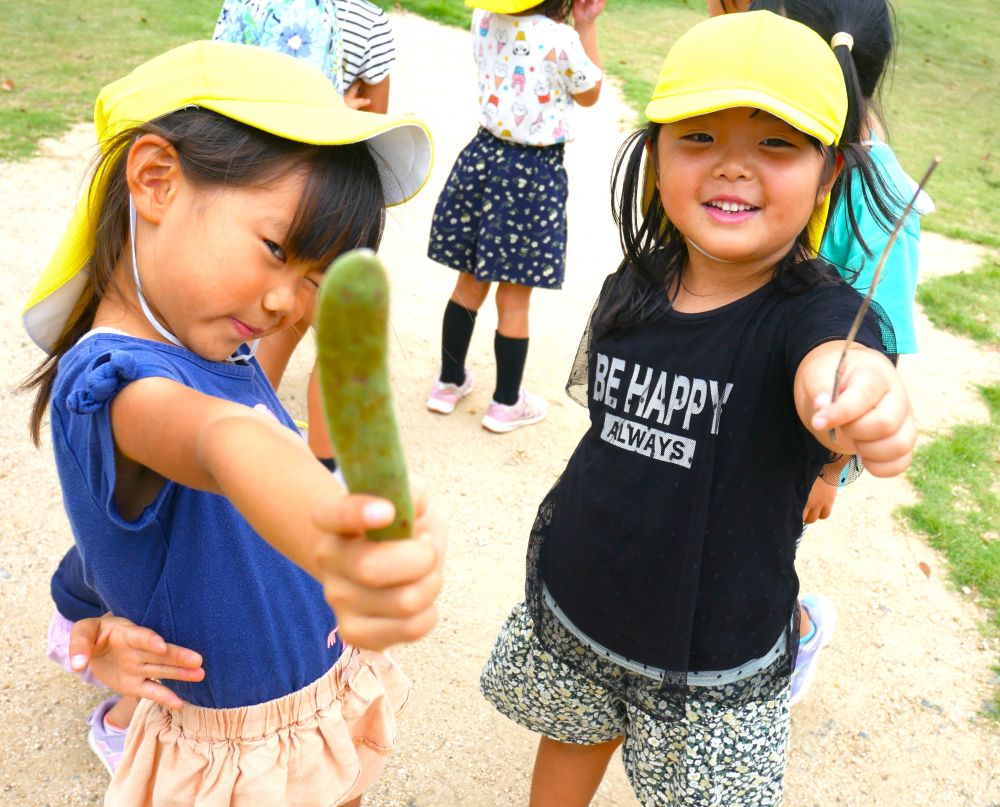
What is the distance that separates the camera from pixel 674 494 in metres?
1.87

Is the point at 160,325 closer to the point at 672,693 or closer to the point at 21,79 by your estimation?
the point at 672,693

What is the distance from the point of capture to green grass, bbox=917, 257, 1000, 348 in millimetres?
5656

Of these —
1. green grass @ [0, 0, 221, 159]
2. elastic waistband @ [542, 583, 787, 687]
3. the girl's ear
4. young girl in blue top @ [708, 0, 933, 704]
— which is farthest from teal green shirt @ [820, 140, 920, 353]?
green grass @ [0, 0, 221, 159]

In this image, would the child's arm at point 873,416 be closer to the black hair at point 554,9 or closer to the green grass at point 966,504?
the green grass at point 966,504

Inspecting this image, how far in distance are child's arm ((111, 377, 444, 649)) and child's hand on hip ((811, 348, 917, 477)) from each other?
605 mm

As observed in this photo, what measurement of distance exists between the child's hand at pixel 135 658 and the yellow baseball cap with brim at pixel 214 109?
52 centimetres

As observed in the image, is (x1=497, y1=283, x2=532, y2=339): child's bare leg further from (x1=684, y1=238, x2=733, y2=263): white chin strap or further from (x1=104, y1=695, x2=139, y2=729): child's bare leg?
(x1=684, y1=238, x2=733, y2=263): white chin strap

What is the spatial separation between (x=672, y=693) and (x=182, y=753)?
918 mm

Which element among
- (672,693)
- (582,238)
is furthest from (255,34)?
(582,238)

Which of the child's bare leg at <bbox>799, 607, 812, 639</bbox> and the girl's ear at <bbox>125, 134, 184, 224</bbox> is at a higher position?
the girl's ear at <bbox>125, 134, 184, 224</bbox>

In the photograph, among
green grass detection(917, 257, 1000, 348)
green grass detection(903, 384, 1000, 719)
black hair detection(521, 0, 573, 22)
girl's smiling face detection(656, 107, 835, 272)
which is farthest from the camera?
green grass detection(917, 257, 1000, 348)

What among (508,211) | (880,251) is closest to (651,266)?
(880,251)

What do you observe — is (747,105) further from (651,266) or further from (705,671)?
(705,671)

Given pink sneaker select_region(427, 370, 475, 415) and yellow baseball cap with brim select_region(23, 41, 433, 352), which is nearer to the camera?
yellow baseball cap with brim select_region(23, 41, 433, 352)
